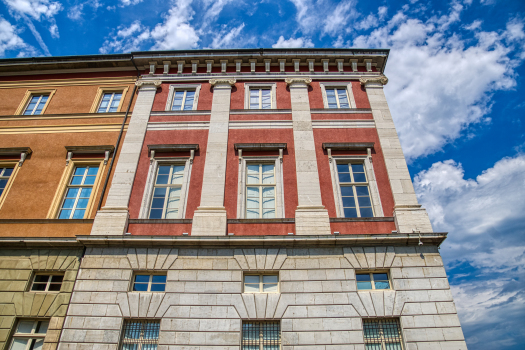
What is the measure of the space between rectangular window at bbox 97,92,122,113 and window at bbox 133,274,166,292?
8.58 meters

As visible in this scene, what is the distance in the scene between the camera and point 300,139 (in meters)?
13.8

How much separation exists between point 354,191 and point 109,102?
39.9ft

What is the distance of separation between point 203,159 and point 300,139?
4.10m

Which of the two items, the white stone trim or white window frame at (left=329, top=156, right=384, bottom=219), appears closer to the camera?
white window frame at (left=329, top=156, right=384, bottom=219)

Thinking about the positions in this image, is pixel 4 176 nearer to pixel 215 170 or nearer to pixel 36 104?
pixel 36 104

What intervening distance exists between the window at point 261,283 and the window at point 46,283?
621 cm

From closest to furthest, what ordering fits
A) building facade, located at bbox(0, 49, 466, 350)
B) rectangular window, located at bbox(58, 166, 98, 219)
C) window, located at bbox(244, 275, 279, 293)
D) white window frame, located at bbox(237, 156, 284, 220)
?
building facade, located at bbox(0, 49, 466, 350) < window, located at bbox(244, 275, 279, 293) < white window frame, located at bbox(237, 156, 284, 220) < rectangular window, located at bbox(58, 166, 98, 219)

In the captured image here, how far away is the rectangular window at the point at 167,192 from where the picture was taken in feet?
40.5

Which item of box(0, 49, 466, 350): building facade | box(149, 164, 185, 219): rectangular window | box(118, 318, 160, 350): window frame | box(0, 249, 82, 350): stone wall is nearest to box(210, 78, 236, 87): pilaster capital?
box(0, 49, 466, 350): building facade

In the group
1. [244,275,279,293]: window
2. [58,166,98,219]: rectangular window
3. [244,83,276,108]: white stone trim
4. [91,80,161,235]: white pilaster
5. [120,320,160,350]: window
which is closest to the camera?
[120,320,160,350]: window

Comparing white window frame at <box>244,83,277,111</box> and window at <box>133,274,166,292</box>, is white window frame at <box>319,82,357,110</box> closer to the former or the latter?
white window frame at <box>244,83,277,111</box>

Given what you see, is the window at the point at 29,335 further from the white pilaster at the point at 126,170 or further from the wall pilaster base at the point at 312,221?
the wall pilaster base at the point at 312,221

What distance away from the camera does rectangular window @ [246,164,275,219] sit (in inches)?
484

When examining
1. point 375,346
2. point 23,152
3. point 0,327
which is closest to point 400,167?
point 375,346
